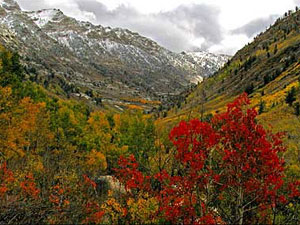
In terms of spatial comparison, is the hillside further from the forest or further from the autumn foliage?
the autumn foliage

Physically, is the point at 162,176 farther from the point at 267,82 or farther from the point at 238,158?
the point at 267,82

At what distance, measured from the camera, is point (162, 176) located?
19.6 m

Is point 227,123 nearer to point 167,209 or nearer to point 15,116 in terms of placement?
point 167,209

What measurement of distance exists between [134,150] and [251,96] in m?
94.4

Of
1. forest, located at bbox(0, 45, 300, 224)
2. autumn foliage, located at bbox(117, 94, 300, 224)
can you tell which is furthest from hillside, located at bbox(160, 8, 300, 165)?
autumn foliage, located at bbox(117, 94, 300, 224)

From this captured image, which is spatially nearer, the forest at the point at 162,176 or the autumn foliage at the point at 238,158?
the autumn foliage at the point at 238,158

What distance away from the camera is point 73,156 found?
46156 mm

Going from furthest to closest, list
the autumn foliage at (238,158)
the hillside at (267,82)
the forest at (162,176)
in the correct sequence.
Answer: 1. the hillside at (267,82)
2. the forest at (162,176)
3. the autumn foliage at (238,158)

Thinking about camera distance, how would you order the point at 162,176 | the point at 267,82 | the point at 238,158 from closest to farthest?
the point at 238,158, the point at 162,176, the point at 267,82

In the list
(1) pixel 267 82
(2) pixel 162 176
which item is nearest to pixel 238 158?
(2) pixel 162 176

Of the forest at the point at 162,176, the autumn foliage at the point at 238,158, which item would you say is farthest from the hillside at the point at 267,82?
the autumn foliage at the point at 238,158

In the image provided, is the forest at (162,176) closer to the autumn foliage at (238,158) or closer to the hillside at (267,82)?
the autumn foliage at (238,158)

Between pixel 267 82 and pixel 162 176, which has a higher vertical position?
pixel 267 82

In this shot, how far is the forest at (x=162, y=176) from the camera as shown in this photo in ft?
50.3
